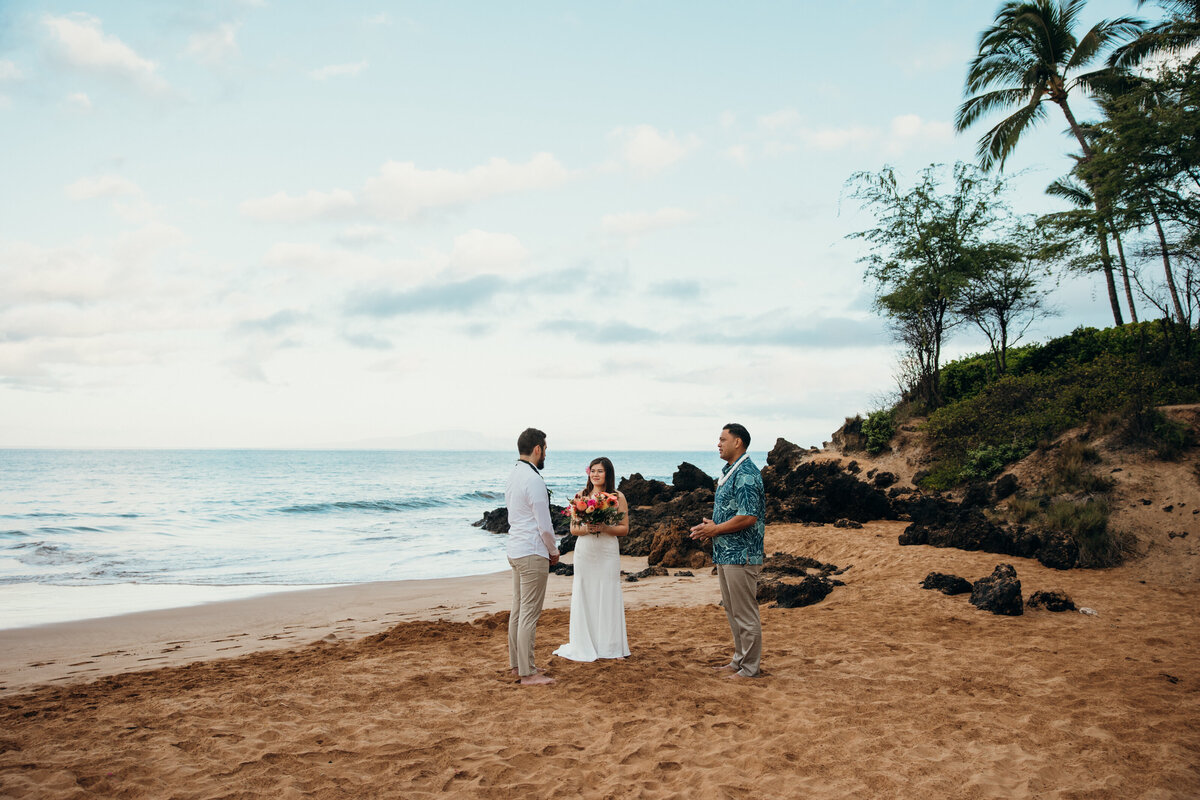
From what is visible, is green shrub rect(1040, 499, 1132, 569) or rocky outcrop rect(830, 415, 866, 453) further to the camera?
rocky outcrop rect(830, 415, 866, 453)

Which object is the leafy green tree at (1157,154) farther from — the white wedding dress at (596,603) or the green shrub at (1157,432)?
the white wedding dress at (596,603)

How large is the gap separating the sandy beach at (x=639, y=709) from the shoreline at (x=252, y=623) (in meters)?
0.08

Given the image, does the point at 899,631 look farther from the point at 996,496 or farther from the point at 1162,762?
the point at 996,496

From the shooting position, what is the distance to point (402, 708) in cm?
568

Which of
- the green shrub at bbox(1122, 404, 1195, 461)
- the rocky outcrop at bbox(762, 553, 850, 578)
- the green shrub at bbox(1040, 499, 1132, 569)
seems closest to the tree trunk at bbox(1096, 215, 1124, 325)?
the green shrub at bbox(1122, 404, 1195, 461)

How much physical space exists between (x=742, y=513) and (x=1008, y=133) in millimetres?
25536

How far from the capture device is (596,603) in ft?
22.4

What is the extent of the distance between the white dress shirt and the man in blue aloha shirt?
4.29ft

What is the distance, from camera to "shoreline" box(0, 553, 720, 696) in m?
7.83

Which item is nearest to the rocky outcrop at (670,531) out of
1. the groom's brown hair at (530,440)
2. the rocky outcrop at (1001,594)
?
the rocky outcrop at (1001,594)

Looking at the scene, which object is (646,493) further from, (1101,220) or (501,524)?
(1101,220)

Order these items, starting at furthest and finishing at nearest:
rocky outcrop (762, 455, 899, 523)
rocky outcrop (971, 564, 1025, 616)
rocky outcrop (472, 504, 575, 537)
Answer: rocky outcrop (472, 504, 575, 537) → rocky outcrop (762, 455, 899, 523) → rocky outcrop (971, 564, 1025, 616)

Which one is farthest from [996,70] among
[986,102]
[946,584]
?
[946,584]

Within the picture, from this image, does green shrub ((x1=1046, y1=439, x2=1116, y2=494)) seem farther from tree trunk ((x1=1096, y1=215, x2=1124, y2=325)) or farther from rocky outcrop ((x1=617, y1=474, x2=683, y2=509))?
rocky outcrop ((x1=617, y1=474, x2=683, y2=509))
